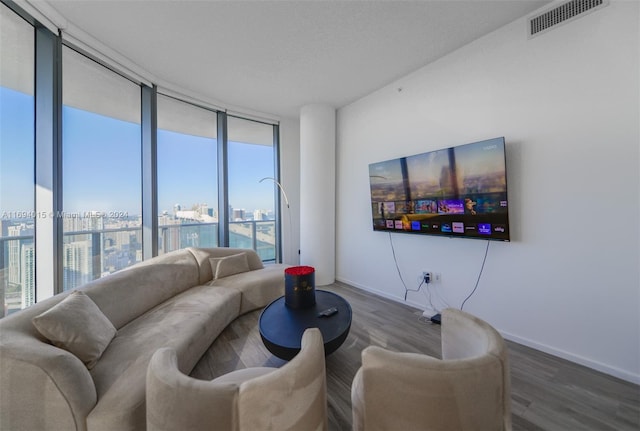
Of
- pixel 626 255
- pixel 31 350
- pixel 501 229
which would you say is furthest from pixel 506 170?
pixel 31 350

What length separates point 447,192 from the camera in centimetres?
266

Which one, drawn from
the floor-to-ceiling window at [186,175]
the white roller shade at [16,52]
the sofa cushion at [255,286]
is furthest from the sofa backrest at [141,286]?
the white roller shade at [16,52]

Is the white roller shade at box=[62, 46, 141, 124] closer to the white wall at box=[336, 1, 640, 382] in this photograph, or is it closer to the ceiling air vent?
the white wall at box=[336, 1, 640, 382]

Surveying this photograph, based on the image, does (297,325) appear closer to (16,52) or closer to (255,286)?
(255,286)

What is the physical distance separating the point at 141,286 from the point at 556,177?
4.03 m

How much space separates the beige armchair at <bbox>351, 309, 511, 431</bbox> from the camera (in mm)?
922

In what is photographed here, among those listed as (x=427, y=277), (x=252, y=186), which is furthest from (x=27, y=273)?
(x=427, y=277)

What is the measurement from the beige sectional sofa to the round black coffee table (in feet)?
2.01

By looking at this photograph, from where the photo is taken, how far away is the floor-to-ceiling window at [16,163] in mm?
1994

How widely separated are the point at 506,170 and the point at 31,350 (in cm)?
359

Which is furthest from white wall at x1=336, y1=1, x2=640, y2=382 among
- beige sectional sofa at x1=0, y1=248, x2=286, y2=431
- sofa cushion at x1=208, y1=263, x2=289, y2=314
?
beige sectional sofa at x1=0, y1=248, x2=286, y2=431

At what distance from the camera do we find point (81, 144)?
8.56ft

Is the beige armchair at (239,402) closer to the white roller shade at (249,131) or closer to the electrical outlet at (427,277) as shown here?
the electrical outlet at (427,277)

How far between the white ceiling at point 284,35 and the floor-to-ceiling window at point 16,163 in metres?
0.49
